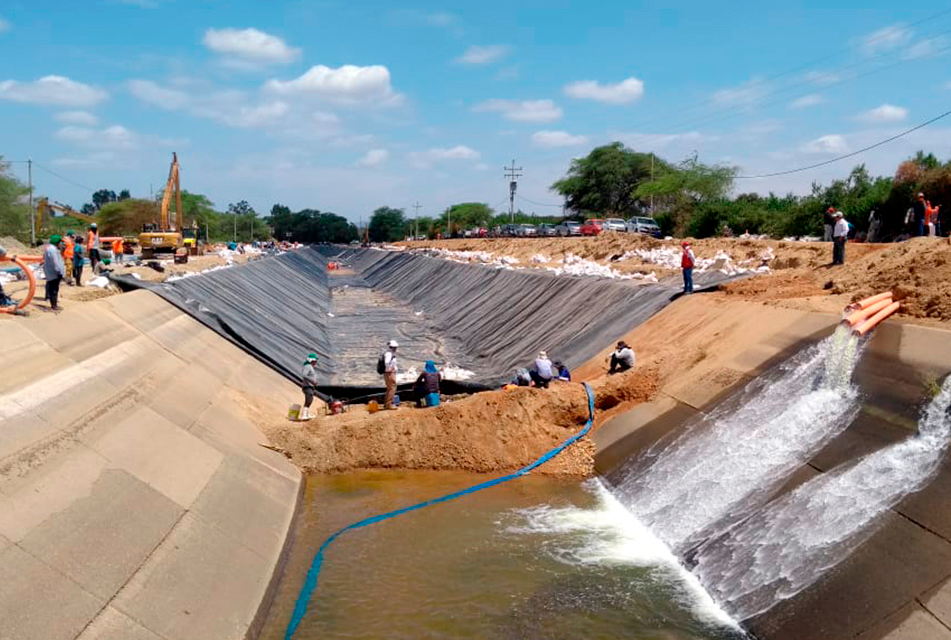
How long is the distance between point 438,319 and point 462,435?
22280mm

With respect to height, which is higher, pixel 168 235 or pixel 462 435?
pixel 168 235

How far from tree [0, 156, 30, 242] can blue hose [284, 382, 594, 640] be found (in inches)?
2489

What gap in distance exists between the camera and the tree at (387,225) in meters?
178

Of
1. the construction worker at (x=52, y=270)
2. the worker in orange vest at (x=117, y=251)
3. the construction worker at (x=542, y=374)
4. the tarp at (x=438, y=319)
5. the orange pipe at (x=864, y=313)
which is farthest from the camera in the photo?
the worker in orange vest at (x=117, y=251)

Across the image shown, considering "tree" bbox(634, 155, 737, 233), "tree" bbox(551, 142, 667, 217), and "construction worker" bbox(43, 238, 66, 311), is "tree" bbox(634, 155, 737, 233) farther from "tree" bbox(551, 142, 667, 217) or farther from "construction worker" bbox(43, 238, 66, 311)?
"construction worker" bbox(43, 238, 66, 311)

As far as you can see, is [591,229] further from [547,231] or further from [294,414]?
[294,414]

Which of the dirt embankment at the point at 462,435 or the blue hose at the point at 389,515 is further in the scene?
the dirt embankment at the point at 462,435

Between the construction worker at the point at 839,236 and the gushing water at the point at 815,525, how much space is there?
9.80 meters

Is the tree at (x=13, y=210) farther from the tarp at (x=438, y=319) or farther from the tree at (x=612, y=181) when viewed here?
the tree at (x=612, y=181)

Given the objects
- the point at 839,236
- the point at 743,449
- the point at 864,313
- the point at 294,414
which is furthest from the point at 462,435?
the point at 839,236

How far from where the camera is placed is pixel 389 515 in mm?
11633

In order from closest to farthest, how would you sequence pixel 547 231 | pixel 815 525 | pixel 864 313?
pixel 815 525
pixel 864 313
pixel 547 231

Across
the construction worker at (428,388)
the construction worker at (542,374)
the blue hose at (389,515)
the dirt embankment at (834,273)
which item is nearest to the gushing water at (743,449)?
the blue hose at (389,515)

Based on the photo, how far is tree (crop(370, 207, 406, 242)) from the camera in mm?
177500
